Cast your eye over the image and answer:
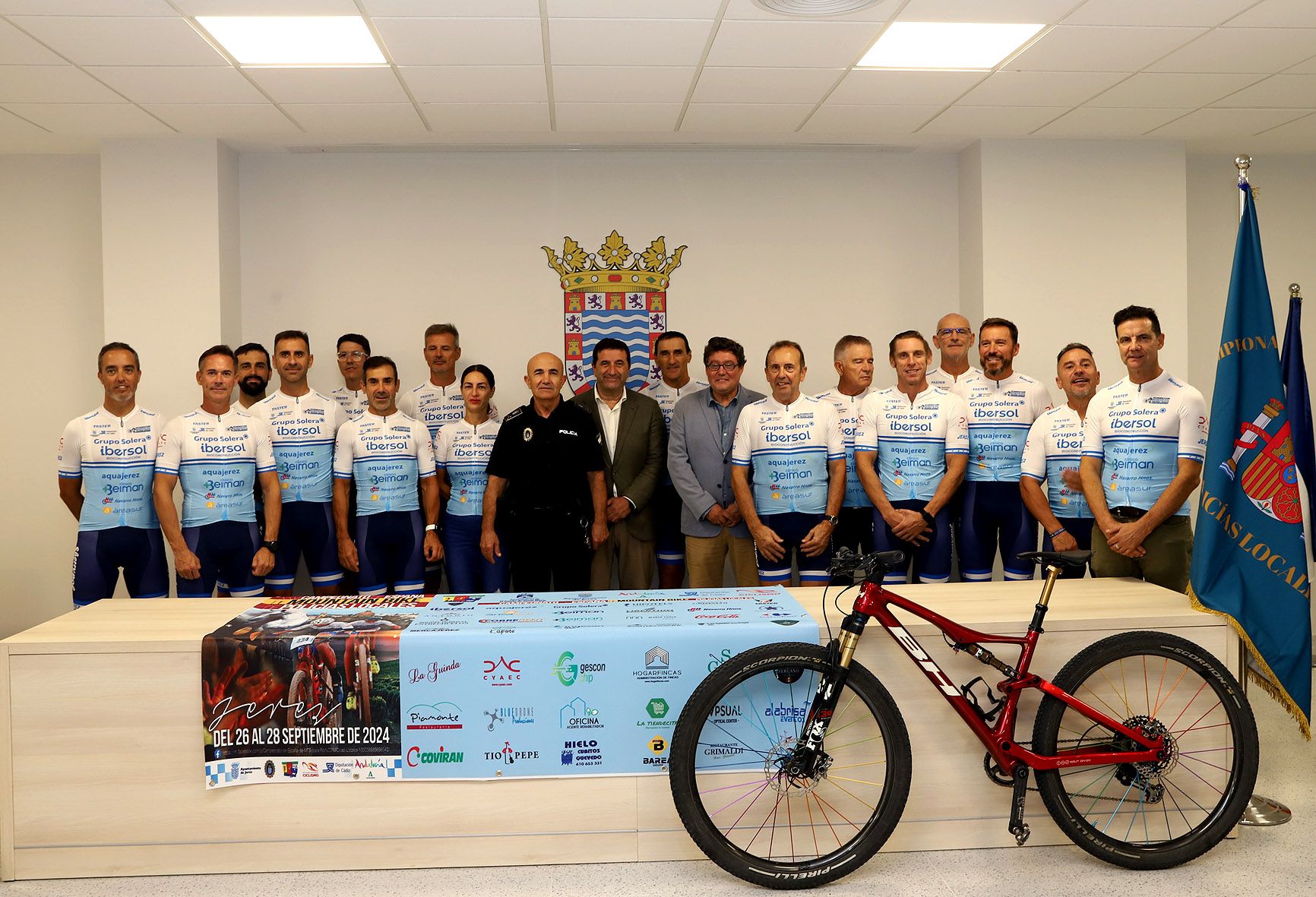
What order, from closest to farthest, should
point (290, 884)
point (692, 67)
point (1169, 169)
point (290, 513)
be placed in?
point (290, 884) → point (692, 67) → point (290, 513) → point (1169, 169)

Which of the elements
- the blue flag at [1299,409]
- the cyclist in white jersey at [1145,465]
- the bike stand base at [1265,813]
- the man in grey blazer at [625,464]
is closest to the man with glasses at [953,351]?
the cyclist in white jersey at [1145,465]

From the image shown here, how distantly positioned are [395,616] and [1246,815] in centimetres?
265

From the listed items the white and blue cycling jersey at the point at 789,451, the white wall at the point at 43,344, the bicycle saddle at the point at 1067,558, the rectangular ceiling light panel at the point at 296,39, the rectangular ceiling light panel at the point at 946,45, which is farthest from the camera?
the white wall at the point at 43,344

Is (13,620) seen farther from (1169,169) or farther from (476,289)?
(1169,169)

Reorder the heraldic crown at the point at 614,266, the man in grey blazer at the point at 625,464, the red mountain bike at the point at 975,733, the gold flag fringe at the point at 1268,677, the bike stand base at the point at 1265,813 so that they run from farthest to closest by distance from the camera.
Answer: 1. the heraldic crown at the point at 614,266
2. the man in grey blazer at the point at 625,464
3. the bike stand base at the point at 1265,813
4. the gold flag fringe at the point at 1268,677
5. the red mountain bike at the point at 975,733

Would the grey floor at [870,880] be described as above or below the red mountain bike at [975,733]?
below

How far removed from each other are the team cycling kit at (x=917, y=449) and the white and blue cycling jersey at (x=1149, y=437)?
31.9 inches

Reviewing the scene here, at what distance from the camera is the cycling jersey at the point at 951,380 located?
15.8 ft

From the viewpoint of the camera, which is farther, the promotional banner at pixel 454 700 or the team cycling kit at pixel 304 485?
the team cycling kit at pixel 304 485

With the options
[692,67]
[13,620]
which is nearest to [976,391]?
[692,67]

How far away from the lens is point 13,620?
577 centimetres

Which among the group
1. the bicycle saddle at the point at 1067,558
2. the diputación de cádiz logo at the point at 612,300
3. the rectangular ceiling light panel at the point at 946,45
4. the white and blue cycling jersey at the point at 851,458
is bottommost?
the bicycle saddle at the point at 1067,558

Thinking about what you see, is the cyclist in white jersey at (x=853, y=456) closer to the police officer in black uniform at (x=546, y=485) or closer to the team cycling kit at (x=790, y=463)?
the team cycling kit at (x=790, y=463)

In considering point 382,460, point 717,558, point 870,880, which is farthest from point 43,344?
point 870,880
